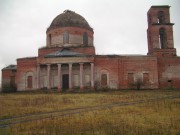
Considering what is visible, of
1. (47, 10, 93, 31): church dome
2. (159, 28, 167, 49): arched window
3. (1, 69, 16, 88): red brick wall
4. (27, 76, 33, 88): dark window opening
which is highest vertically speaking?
(47, 10, 93, 31): church dome

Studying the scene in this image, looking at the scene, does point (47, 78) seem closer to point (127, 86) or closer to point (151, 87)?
point (127, 86)

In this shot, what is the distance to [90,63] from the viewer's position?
34062mm

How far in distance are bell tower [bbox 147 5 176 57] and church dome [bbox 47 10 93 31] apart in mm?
9842

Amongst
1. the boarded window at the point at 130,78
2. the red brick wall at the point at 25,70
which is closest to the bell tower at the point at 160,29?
the boarded window at the point at 130,78

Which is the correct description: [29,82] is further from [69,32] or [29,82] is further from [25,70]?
[69,32]

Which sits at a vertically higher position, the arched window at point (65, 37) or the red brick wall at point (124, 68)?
the arched window at point (65, 37)

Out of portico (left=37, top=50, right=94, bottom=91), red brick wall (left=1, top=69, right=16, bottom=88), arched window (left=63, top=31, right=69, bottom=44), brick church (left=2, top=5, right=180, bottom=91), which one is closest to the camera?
portico (left=37, top=50, right=94, bottom=91)

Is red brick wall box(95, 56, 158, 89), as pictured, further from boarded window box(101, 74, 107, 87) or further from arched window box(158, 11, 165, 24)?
arched window box(158, 11, 165, 24)

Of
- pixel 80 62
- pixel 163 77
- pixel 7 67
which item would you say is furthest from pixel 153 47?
pixel 7 67

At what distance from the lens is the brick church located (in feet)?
111

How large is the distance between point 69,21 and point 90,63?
900 cm

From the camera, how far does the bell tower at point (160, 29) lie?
38219 mm

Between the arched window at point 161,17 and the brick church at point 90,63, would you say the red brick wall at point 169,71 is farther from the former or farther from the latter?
the arched window at point 161,17

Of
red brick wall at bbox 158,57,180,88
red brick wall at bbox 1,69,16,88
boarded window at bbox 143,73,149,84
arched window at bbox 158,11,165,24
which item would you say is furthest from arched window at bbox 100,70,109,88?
red brick wall at bbox 1,69,16,88
